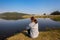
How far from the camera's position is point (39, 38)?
7988 mm

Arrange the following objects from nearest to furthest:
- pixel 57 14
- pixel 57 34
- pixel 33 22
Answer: pixel 33 22 < pixel 57 34 < pixel 57 14

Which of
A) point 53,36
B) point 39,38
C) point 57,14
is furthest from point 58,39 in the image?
point 57,14

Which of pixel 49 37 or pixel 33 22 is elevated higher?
pixel 33 22

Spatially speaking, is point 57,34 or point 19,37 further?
point 57,34

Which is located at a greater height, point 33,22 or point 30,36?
point 33,22

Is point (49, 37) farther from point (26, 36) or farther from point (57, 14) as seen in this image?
point (57, 14)

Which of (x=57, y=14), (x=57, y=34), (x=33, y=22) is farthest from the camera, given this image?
(x=57, y=14)

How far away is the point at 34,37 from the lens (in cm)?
792

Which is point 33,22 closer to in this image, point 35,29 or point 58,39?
point 35,29

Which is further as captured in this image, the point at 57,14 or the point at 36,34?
the point at 57,14

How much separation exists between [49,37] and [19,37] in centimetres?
177

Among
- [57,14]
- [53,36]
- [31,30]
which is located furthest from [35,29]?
[57,14]

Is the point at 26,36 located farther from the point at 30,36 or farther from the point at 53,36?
the point at 53,36

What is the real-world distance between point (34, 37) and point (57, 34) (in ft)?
5.45
